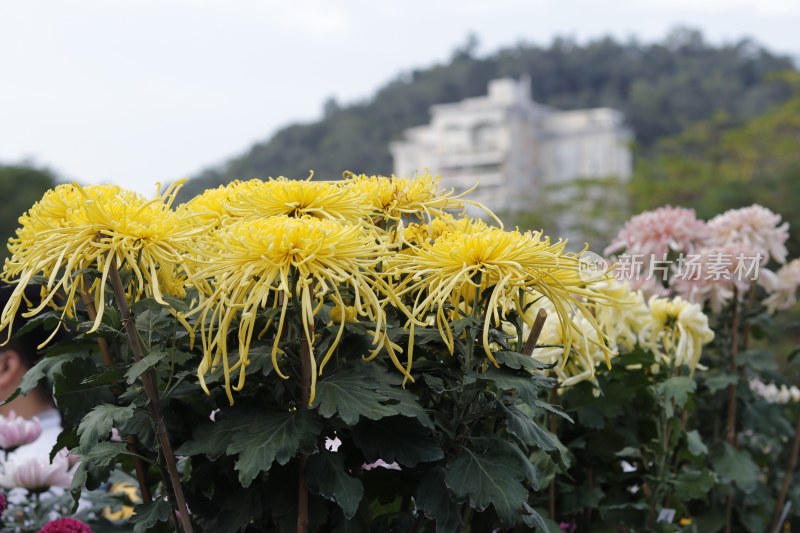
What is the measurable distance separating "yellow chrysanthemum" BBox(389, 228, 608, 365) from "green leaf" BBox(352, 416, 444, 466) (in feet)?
0.45

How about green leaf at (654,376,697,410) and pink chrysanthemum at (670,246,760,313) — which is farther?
pink chrysanthemum at (670,246,760,313)

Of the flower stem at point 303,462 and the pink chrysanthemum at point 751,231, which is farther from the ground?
the flower stem at point 303,462

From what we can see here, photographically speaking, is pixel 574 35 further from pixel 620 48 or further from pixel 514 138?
pixel 514 138

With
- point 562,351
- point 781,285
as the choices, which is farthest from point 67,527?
point 781,285

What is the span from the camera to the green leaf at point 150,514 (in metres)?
1.46

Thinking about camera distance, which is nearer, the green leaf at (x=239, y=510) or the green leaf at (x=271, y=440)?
Result: the green leaf at (x=271, y=440)

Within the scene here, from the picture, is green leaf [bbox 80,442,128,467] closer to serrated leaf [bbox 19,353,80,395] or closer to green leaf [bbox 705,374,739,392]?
serrated leaf [bbox 19,353,80,395]

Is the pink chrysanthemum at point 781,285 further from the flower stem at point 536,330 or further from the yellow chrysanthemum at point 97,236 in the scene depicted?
the yellow chrysanthemum at point 97,236

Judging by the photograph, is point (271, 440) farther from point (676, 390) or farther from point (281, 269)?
point (676, 390)

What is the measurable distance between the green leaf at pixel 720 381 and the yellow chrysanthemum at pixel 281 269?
5.81 ft

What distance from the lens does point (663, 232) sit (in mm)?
2934

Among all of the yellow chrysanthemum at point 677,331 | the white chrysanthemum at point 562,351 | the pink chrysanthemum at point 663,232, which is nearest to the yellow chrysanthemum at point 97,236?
the white chrysanthemum at point 562,351

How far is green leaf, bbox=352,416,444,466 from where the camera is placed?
135 cm

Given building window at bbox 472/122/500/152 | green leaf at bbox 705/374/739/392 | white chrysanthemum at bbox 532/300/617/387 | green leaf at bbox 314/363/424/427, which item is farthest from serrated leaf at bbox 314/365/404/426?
building window at bbox 472/122/500/152
